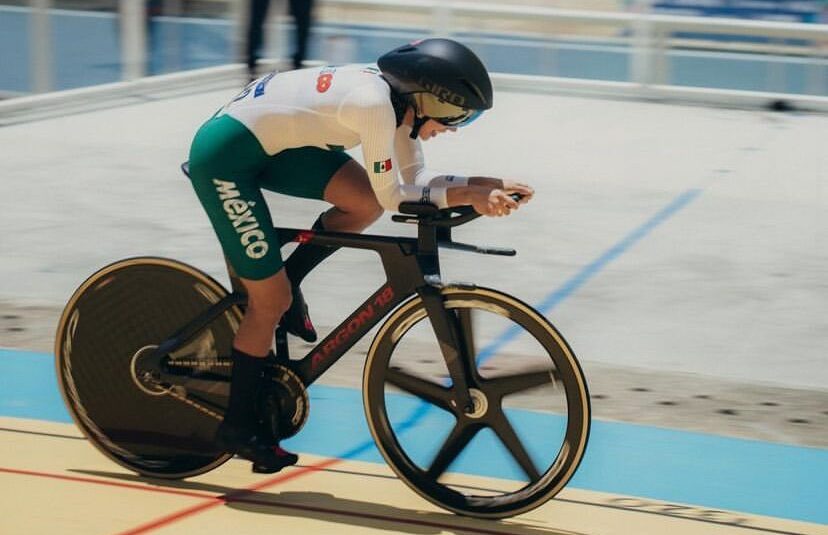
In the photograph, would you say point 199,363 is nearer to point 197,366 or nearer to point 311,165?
point 197,366

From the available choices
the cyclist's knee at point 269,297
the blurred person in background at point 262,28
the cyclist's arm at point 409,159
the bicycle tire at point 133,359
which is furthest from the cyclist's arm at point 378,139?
the blurred person in background at point 262,28

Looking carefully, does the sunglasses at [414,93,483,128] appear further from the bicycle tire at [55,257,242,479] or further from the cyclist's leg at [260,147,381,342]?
the bicycle tire at [55,257,242,479]

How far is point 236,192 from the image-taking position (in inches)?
175

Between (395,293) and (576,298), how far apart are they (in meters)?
3.00

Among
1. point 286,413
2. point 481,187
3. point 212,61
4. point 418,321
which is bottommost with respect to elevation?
point 286,413

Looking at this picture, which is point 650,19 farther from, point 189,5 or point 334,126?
point 334,126

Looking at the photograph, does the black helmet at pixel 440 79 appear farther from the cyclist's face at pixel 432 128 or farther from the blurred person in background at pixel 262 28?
the blurred person in background at pixel 262 28

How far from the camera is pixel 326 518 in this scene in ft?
14.8

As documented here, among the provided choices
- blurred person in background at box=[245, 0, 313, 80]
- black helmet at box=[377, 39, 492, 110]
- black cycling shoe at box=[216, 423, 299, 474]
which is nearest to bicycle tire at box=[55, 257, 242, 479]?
black cycling shoe at box=[216, 423, 299, 474]

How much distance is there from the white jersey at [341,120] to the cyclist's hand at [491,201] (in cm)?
11

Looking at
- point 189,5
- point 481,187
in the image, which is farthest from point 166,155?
point 481,187

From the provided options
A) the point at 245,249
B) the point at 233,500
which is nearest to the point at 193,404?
the point at 233,500

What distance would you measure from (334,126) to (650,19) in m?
9.40

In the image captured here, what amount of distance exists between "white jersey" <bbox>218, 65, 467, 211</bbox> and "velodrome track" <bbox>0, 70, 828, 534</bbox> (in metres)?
1.01
